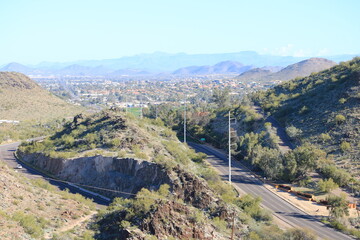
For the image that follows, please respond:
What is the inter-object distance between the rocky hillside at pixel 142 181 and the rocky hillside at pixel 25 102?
40097 mm

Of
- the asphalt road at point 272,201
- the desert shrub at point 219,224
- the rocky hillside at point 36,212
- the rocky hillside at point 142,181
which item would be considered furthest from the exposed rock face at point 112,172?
the asphalt road at point 272,201

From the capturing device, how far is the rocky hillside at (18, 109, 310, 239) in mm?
→ 19844

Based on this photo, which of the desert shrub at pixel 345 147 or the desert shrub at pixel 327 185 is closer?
the desert shrub at pixel 327 185

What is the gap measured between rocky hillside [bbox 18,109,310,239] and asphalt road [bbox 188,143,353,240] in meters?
2.98

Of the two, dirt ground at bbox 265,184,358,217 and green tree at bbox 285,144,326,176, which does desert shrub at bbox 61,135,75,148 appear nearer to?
dirt ground at bbox 265,184,358,217

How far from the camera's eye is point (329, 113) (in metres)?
52.3

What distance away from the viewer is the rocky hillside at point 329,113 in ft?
143

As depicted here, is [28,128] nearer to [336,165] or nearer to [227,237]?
[336,165]

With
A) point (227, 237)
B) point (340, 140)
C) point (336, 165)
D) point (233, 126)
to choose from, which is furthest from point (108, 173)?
point (233, 126)

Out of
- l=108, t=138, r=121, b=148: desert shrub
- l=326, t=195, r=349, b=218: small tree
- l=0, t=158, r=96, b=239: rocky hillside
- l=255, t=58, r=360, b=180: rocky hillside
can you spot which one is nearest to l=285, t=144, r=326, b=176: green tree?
l=255, t=58, r=360, b=180: rocky hillside

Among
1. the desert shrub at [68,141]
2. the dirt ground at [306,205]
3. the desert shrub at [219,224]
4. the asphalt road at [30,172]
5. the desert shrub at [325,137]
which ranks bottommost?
the dirt ground at [306,205]

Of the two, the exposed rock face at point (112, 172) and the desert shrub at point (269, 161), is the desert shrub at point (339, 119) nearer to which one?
the desert shrub at point (269, 161)

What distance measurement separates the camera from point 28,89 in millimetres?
106500

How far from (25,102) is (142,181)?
240 ft
